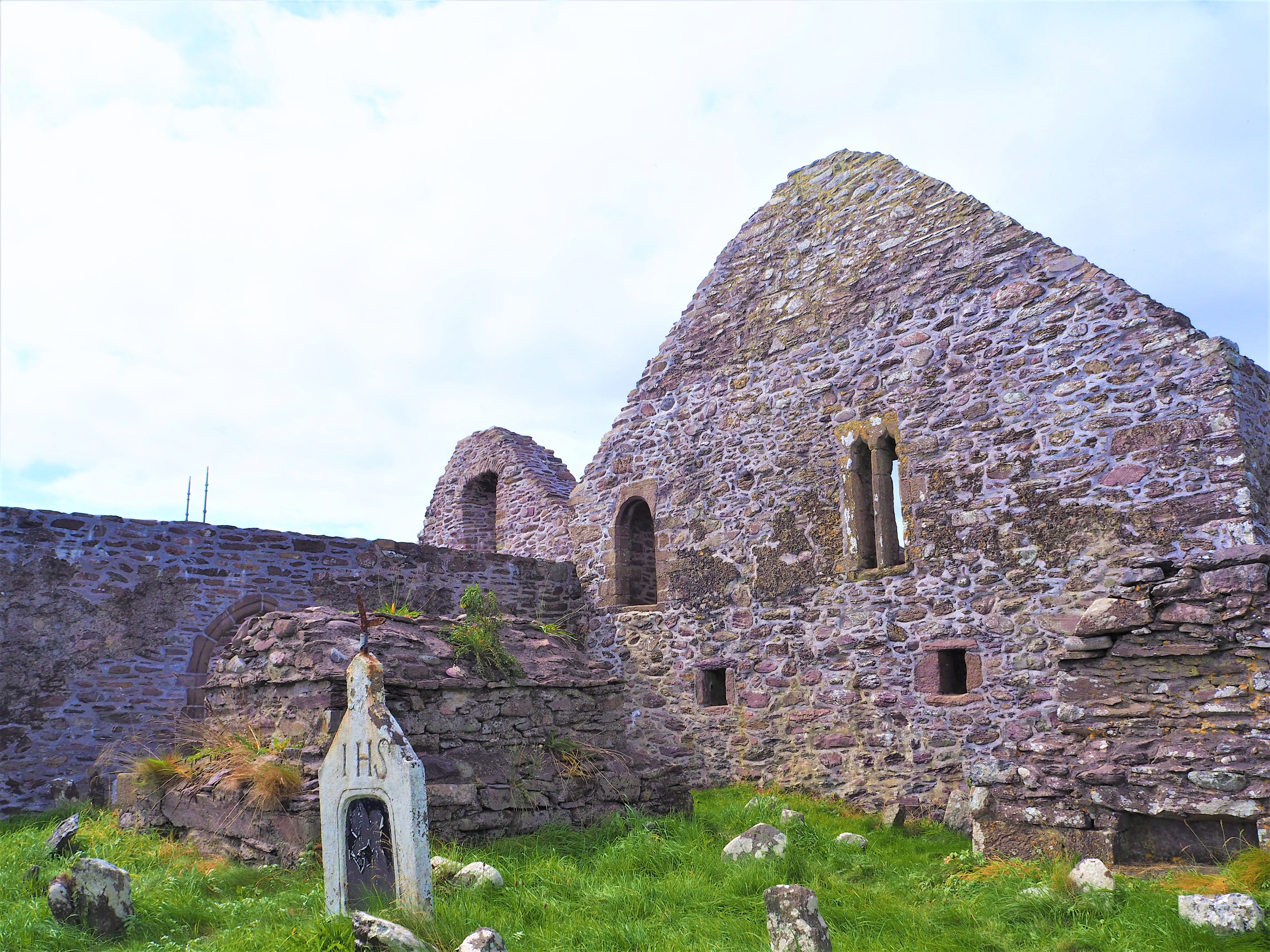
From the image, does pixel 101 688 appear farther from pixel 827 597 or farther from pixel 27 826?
pixel 827 597

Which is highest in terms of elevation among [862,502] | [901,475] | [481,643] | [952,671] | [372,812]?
[901,475]

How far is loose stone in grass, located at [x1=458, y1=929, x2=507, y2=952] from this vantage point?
13.5 ft

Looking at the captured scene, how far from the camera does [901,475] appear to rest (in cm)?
997

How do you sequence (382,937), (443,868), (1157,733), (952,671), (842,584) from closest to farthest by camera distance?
(382,937) → (443,868) → (1157,733) → (952,671) → (842,584)

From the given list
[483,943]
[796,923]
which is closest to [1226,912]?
[796,923]

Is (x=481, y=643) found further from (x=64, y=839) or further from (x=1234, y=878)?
(x=1234, y=878)

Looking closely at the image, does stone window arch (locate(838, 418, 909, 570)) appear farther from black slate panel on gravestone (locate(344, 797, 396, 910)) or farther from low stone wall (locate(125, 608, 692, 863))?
black slate panel on gravestone (locate(344, 797, 396, 910))

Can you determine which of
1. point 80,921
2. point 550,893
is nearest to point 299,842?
point 80,921

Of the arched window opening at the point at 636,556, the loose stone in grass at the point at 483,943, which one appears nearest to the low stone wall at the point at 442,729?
the loose stone in grass at the point at 483,943

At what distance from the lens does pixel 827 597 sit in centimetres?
1027

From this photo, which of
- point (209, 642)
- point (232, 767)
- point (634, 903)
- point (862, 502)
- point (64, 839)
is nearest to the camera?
point (634, 903)

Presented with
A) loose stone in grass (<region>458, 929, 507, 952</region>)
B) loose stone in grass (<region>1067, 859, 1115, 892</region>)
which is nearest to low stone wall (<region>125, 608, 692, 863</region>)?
loose stone in grass (<region>458, 929, 507, 952</region>)

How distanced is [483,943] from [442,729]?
254 centimetres

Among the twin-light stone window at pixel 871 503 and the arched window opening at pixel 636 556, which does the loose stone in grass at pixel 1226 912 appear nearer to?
the twin-light stone window at pixel 871 503
